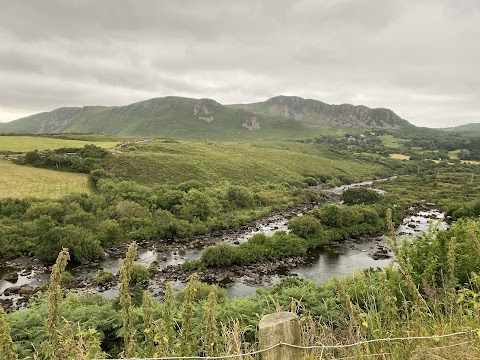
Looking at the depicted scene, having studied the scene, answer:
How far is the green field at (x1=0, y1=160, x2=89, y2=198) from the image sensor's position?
6394cm

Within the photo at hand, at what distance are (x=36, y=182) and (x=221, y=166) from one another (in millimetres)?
55492

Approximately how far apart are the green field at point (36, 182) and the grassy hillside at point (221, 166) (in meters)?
12.7

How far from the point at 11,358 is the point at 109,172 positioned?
85472 millimetres

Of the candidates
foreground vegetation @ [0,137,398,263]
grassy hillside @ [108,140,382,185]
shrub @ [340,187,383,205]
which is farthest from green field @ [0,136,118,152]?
shrub @ [340,187,383,205]

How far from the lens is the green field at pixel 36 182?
63.9 metres

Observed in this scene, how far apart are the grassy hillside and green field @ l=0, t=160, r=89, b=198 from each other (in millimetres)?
12745

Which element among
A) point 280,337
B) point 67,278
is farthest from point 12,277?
point 280,337

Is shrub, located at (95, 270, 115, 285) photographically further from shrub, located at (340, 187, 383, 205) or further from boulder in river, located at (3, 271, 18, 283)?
shrub, located at (340, 187, 383, 205)

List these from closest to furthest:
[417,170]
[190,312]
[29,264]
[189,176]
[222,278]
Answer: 1. [190,312]
2. [222,278]
3. [29,264]
4. [189,176]
5. [417,170]

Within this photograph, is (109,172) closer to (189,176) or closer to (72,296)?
(189,176)

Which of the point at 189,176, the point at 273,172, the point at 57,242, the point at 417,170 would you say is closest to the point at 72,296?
the point at 57,242

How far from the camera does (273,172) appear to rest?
116 meters

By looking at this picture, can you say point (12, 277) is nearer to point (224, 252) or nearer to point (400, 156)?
point (224, 252)

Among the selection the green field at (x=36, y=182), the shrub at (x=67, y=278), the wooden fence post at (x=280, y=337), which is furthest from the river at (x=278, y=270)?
the wooden fence post at (x=280, y=337)
